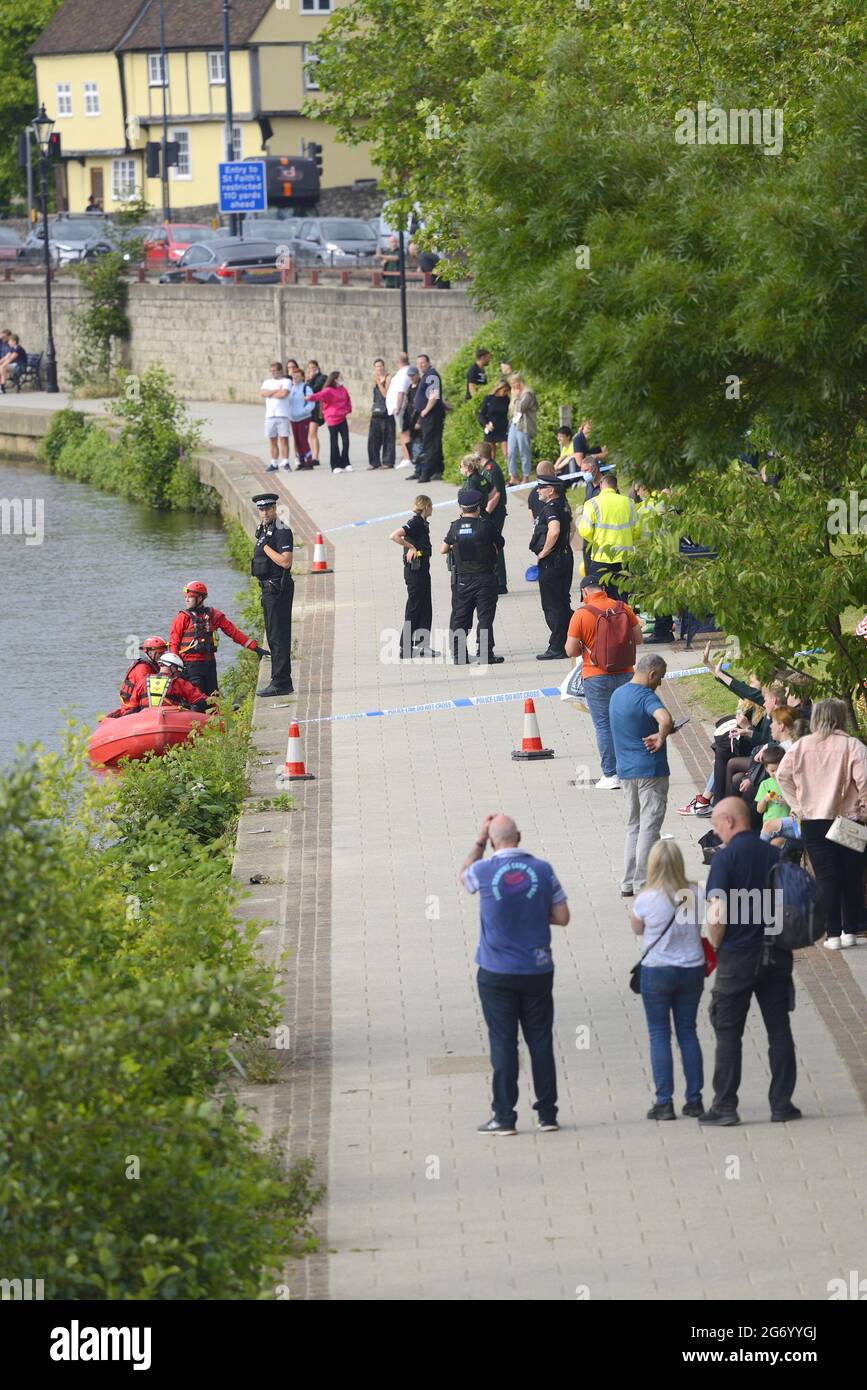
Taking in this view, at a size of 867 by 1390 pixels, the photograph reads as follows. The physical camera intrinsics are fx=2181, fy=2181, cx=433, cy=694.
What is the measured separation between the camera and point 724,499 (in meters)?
13.1

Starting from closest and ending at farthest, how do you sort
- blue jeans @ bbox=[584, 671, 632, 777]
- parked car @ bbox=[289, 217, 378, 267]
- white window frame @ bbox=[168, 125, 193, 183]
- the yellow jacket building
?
blue jeans @ bbox=[584, 671, 632, 777] < parked car @ bbox=[289, 217, 378, 267] < the yellow jacket building < white window frame @ bbox=[168, 125, 193, 183]

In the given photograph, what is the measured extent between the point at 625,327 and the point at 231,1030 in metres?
3.81

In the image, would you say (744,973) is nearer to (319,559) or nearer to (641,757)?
(641,757)

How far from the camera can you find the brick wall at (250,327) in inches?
1645

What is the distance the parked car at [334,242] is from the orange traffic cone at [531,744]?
38.6 m

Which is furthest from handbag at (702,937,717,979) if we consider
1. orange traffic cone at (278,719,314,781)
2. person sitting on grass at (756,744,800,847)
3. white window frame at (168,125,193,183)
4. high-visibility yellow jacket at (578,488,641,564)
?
white window frame at (168,125,193,183)

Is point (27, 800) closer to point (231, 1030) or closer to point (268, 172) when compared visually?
point (231, 1030)

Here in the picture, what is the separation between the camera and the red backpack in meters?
14.8

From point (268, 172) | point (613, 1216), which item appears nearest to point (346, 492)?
point (613, 1216)

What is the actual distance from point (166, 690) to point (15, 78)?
7457cm

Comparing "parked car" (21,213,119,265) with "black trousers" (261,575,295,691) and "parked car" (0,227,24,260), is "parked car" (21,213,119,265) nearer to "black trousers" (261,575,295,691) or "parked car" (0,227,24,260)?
"parked car" (0,227,24,260)

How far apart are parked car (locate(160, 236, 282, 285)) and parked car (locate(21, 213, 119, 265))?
4.38m

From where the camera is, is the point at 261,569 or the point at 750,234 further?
the point at 261,569

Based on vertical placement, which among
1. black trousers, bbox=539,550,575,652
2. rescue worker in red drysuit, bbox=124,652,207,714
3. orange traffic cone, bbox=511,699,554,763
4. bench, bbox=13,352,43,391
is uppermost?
black trousers, bbox=539,550,575,652
